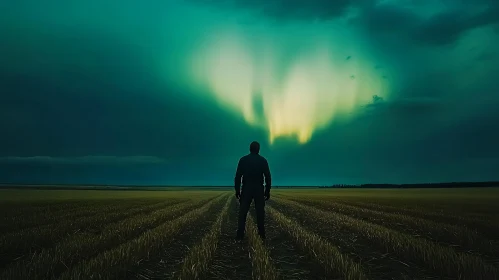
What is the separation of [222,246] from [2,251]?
515cm

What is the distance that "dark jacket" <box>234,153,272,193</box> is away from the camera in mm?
10781

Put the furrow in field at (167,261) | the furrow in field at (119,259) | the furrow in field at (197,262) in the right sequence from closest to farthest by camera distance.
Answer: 1. the furrow in field at (119,259)
2. the furrow in field at (197,262)
3. the furrow in field at (167,261)

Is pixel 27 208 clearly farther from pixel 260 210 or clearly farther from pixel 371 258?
pixel 371 258

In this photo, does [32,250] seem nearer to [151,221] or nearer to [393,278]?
[151,221]

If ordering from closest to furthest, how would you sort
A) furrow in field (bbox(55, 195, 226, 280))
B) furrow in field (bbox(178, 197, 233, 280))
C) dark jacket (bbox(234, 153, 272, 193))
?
furrow in field (bbox(55, 195, 226, 280)), furrow in field (bbox(178, 197, 233, 280)), dark jacket (bbox(234, 153, 272, 193))

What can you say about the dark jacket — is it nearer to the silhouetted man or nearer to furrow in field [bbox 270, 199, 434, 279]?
the silhouetted man

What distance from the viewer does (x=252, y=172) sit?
10.8 meters

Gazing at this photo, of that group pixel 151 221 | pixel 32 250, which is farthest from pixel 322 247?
pixel 151 221

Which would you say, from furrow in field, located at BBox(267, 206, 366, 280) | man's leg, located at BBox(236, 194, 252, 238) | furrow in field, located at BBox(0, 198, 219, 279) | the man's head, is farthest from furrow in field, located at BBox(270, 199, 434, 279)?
furrow in field, located at BBox(0, 198, 219, 279)

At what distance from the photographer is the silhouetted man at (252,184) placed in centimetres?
1067

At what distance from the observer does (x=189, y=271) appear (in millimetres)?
6016

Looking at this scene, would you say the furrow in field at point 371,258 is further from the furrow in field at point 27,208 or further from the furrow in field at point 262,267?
the furrow in field at point 27,208

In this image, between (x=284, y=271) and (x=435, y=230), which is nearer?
(x=284, y=271)

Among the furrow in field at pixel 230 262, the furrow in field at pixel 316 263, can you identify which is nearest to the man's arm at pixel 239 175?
the furrow in field at pixel 230 262
